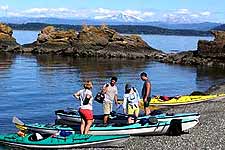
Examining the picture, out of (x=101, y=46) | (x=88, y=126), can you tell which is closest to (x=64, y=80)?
(x=88, y=126)

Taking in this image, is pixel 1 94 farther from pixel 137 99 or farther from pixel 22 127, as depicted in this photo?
pixel 137 99

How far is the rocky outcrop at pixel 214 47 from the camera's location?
71613 millimetres

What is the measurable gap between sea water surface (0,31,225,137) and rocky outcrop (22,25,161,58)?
4.91 metres

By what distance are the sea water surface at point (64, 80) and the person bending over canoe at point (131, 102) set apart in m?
6.65

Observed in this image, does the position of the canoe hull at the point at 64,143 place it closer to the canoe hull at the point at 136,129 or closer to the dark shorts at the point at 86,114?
the dark shorts at the point at 86,114

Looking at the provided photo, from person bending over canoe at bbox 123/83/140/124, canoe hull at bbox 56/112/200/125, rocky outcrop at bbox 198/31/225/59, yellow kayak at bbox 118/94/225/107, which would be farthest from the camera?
rocky outcrop at bbox 198/31/225/59

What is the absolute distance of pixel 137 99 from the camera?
19.8 meters

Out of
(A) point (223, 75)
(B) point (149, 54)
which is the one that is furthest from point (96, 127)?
(B) point (149, 54)

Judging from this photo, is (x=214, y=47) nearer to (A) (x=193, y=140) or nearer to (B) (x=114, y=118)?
(B) (x=114, y=118)

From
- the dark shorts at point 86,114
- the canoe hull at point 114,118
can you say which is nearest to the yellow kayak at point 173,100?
the canoe hull at point 114,118

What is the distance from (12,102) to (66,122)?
1129 centimetres

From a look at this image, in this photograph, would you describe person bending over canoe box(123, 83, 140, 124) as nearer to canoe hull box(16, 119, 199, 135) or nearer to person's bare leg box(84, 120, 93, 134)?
canoe hull box(16, 119, 199, 135)

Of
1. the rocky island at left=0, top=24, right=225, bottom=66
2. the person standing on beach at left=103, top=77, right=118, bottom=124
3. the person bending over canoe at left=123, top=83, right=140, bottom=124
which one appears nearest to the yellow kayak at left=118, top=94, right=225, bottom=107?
the person bending over canoe at left=123, top=83, right=140, bottom=124

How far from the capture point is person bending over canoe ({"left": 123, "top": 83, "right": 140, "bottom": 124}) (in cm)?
1952
